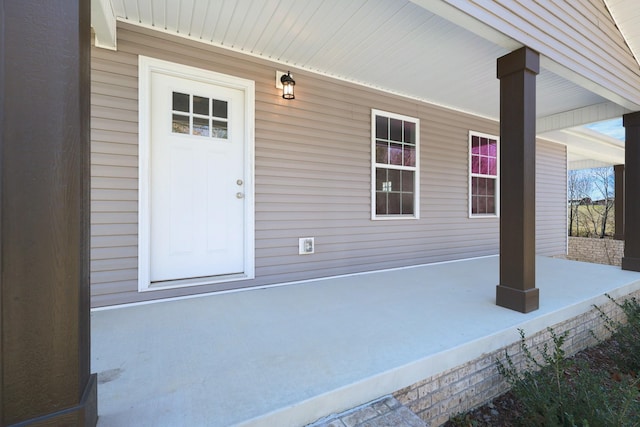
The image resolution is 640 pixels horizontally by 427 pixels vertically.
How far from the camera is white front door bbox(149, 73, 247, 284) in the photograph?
2686 mm

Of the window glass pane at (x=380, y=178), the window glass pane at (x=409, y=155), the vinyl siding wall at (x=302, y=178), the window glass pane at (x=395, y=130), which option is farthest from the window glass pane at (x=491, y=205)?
the window glass pane at (x=380, y=178)

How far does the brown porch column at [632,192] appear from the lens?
154 inches

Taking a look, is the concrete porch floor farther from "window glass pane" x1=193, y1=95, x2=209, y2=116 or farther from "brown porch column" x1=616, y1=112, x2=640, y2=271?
"window glass pane" x1=193, y1=95, x2=209, y2=116

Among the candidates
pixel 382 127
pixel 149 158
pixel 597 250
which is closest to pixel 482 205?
pixel 382 127

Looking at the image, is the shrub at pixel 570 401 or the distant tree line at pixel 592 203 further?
the distant tree line at pixel 592 203

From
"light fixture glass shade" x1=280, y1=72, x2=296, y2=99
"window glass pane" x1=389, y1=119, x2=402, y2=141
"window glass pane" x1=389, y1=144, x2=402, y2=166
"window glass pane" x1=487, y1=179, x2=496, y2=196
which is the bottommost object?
"window glass pane" x1=487, y1=179, x2=496, y2=196

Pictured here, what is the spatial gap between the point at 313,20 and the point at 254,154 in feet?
4.41

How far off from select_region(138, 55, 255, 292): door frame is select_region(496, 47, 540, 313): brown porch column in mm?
2365

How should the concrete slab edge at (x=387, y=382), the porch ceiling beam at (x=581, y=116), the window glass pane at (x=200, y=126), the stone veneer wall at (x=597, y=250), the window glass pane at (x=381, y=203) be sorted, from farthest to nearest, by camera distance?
1. the stone veneer wall at (x=597, y=250)
2. the porch ceiling beam at (x=581, y=116)
3. the window glass pane at (x=381, y=203)
4. the window glass pane at (x=200, y=126)
5. the concrete slab edge at (x=387, y=382)

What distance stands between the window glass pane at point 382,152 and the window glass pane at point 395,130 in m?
0.17

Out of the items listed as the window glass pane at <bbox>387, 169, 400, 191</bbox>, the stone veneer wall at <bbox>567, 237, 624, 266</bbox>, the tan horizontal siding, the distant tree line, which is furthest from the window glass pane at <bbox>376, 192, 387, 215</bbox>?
the distant tree line

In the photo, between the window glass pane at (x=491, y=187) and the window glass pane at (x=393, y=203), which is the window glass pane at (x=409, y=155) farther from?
the window glass pane at (x=491, y=187)

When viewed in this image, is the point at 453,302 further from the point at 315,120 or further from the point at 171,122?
the point at 171,122

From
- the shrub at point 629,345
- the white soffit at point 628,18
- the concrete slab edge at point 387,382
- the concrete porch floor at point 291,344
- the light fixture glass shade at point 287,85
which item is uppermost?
the white soffit at point 628,18
